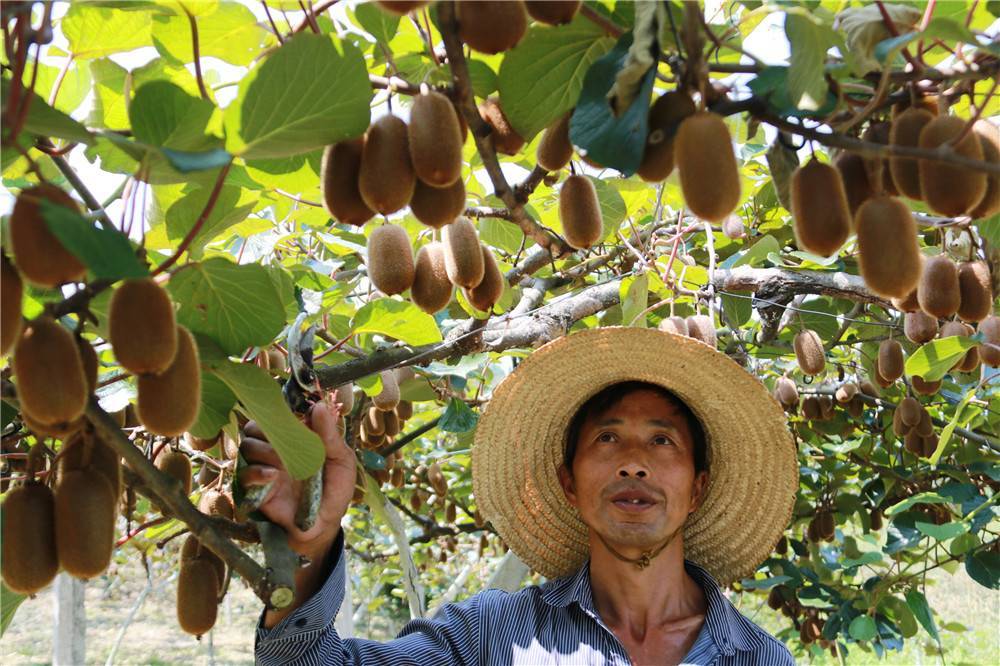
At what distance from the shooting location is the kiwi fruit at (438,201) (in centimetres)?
88

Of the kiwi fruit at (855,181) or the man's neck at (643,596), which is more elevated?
the kiwi fruit at (855,181)

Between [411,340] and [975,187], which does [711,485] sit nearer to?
[411,340]

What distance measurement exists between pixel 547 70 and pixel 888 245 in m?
0.34

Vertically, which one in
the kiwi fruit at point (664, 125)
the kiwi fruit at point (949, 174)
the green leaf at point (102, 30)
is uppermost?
the green leaf at point (102, 30)

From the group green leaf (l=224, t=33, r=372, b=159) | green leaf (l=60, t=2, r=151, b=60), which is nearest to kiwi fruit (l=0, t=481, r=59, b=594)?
green leaf (l=224, t=33, r=372, b=159)

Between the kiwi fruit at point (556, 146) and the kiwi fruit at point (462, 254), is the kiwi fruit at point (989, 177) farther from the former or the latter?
the kiwi fruit at point (462, 254)

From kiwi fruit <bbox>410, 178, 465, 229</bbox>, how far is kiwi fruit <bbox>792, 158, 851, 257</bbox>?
293mm

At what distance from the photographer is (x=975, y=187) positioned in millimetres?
752

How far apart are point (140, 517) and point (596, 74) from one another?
A: 6.70 feet

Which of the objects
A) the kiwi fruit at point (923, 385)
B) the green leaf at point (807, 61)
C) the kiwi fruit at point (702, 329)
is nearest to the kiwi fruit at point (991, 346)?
the kiwi fruit at point (923, 385)

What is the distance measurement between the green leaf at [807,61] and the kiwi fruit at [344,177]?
38 cm

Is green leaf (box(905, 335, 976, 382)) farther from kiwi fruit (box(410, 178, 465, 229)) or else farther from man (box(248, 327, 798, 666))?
kiwi fruit (box(410, 178, 465, 229))

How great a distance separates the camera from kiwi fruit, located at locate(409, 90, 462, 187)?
2.68ft

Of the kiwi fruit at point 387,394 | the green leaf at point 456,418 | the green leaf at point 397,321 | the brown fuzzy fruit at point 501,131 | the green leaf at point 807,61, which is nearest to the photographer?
the green leaf at point 807,61
